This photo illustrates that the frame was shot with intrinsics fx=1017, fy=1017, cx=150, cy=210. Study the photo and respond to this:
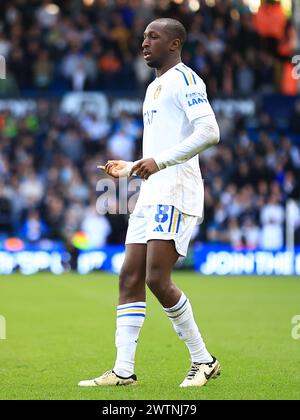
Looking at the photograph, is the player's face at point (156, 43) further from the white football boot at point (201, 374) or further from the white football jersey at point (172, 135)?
the white football boot at point (201, 374)

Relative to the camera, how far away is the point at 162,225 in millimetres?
7488

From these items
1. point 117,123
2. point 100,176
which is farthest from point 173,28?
point 117,123

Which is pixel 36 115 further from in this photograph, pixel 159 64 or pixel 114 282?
pixel 159 64

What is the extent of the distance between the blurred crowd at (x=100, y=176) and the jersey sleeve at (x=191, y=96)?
15.3m

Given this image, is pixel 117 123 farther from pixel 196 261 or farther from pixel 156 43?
pixel 156 43

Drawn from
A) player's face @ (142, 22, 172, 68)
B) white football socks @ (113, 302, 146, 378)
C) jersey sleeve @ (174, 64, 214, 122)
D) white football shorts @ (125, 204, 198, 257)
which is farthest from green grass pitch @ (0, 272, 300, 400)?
player's face @ (142, 22, 172, 68)

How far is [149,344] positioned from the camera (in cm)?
1064

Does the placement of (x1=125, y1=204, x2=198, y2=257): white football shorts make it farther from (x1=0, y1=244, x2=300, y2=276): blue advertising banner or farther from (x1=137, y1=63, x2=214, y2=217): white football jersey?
(x1=0, y1=244, x2=300, y2=276): blue advertising banner

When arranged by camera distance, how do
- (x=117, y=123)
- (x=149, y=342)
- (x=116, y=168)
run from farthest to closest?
(x=117, y=123)
(x=149, y=342)
(x=116, y=168)

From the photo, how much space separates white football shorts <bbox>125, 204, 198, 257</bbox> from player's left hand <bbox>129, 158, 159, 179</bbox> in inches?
13.4

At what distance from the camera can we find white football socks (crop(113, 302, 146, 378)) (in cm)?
766

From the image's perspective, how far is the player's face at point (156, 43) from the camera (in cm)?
764

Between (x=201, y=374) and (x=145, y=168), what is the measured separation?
1625 millimetres

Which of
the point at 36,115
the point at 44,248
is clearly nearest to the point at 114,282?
the point at 44,248
